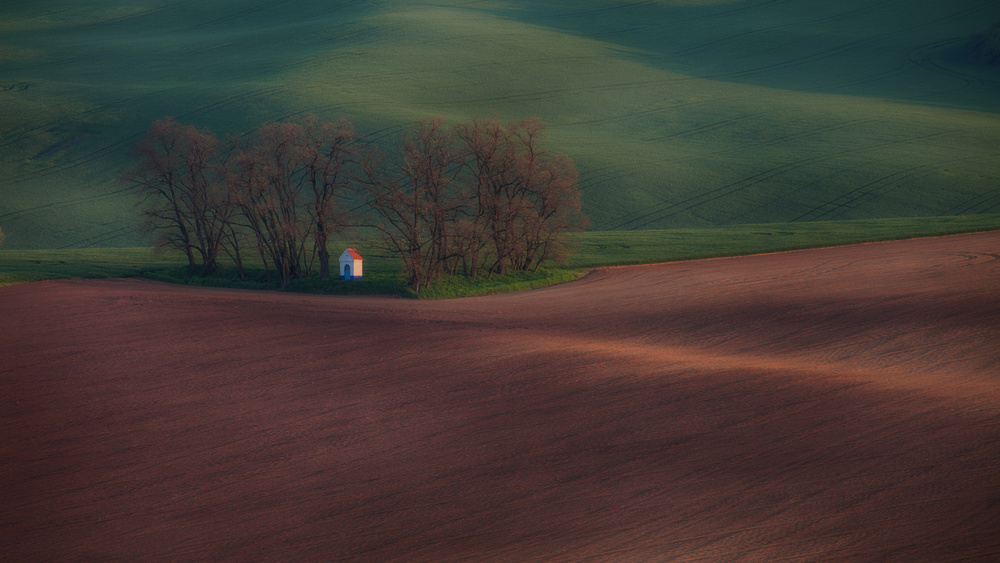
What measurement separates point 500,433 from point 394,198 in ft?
67.6

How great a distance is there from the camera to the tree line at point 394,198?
3491cm

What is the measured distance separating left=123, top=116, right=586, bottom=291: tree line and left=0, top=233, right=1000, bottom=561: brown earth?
9.81 metres

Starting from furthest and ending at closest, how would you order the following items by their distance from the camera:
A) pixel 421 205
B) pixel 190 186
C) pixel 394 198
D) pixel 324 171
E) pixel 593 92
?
1. pixel 593 92
2. pixel 190 186
3. pixel 324 171
4. pixel 421 205
5. pixel 394 198

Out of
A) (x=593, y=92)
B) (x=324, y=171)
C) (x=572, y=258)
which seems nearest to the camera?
(x=324, y=171)

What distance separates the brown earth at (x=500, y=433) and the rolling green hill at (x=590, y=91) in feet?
107

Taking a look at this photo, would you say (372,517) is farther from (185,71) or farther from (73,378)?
(185,71)

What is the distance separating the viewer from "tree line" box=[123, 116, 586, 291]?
115ft

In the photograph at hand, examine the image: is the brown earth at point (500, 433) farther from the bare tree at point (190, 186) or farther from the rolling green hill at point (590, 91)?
the rolling green hill at point (590, 91)

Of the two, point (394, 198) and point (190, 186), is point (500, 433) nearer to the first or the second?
point (394, 198)

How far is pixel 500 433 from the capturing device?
14.9 meters

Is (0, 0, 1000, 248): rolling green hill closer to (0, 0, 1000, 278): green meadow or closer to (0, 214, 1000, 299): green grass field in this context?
(0, 0, 1000, 278): green meadow

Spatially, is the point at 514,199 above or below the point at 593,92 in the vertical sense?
below

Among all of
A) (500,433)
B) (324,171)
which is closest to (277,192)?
(324,171)

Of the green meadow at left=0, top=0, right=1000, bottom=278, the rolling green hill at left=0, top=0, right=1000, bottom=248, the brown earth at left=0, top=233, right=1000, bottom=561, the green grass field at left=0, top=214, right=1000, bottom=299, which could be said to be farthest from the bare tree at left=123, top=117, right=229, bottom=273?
the rolling green hill at left=0, top=0, right=1000, bottom=248
